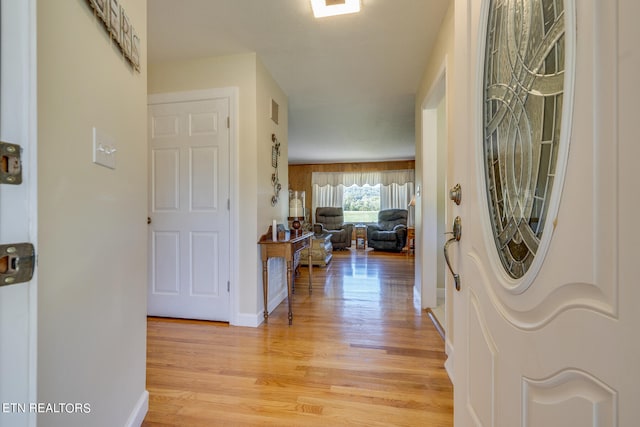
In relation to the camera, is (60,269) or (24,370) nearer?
(24,370)

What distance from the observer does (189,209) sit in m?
2.58

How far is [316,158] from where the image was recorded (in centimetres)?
757

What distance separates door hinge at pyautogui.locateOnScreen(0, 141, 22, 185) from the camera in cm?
43

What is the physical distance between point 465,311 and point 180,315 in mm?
2537

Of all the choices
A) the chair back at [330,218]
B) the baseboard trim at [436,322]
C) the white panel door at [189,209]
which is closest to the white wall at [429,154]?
the baseboard trim at [436,322]

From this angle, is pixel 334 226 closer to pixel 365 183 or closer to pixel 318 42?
pixel 365 183

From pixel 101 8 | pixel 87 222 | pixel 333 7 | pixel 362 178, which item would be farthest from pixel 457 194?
pixel 362 178

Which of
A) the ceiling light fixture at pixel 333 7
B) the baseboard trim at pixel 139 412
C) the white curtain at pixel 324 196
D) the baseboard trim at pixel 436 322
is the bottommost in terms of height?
the baseboard trim at pixel 436 322

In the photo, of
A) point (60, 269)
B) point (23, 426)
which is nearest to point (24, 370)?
point (23, 426)

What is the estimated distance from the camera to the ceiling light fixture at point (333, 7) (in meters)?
1.76

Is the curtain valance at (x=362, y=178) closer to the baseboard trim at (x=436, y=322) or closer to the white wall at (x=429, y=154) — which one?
the white wall at (x=429, y=154)

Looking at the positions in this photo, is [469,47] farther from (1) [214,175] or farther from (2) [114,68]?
(1) [214,175]

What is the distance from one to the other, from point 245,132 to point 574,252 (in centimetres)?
245

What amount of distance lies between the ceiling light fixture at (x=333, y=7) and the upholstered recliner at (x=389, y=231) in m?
5.40
